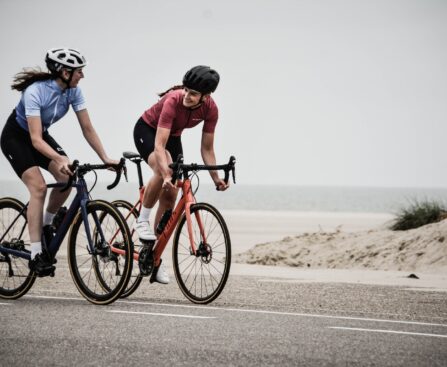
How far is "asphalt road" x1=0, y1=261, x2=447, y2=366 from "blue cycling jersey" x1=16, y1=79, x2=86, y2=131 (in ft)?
5.71

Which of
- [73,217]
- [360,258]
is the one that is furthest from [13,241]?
[360,258]

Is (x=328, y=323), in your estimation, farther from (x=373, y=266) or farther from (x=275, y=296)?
(x=373, y=266)

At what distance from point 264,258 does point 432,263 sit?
14.1ft

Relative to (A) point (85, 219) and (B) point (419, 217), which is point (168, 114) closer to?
(A) point (85, 219)

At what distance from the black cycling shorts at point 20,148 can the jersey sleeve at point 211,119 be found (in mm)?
1423

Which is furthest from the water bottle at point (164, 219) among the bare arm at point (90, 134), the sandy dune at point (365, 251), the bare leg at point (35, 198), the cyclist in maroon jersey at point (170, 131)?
the sandy dune at point (365, 251)

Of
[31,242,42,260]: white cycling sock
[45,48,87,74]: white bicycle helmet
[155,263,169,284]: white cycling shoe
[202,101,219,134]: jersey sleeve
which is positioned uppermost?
[45,48,87,74]: white bicycle helmet

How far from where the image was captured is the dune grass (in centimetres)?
1894

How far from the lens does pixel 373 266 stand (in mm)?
16266

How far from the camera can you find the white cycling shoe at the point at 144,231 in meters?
8.22

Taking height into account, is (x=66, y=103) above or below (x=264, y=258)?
above

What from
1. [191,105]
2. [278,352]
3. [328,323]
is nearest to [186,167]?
[191,105]

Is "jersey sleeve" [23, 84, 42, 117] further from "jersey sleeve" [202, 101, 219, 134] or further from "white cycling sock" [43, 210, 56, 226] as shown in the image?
"jersey sleeve" [202, 101, 219, 134]

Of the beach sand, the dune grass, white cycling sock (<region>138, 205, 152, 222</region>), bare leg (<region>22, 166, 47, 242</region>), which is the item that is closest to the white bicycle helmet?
bare leg (<region>22, 166, 47, 242</region>)
